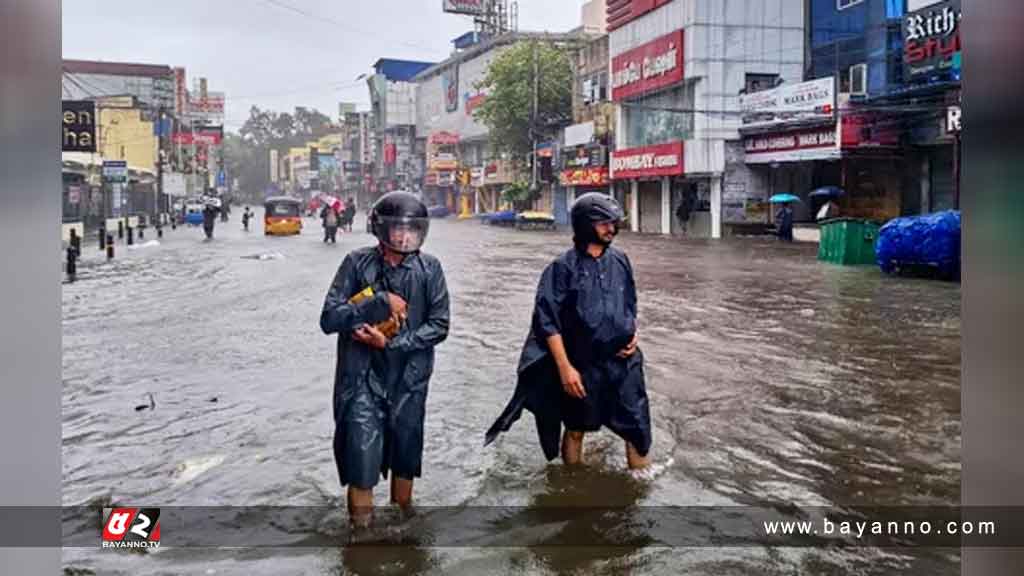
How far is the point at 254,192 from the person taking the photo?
108m

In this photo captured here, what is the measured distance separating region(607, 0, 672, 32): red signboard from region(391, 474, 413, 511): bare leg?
33681 millimetres

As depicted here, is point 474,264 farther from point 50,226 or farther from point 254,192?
point 254,192

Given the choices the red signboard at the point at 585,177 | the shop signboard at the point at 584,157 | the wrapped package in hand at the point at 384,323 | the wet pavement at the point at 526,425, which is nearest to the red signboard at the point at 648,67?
the shop signboard at the point at 584,157

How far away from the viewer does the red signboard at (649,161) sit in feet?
112

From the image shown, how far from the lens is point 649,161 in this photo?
36469 mm

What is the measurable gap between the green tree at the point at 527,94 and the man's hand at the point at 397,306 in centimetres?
4566

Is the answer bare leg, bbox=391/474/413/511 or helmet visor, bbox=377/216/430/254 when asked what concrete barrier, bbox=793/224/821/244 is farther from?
helmet visor, bbox=377/216/430/254

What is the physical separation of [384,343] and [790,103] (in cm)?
2700

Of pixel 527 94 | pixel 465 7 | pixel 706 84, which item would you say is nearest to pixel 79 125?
pixel 706 84

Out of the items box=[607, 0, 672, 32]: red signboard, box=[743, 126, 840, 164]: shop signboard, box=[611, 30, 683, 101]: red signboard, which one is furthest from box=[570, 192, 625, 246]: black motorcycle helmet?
box=[607, 0, 672, 32]: red signboard

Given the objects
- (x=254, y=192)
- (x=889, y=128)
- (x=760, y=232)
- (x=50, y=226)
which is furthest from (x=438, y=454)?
(x=254, y=192)

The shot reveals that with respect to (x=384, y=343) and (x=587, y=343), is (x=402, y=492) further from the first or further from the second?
(x=587, y=343)

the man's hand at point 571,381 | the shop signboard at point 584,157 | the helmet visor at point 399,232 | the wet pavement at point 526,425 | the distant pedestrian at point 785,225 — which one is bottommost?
the wet pavement at point 526,425

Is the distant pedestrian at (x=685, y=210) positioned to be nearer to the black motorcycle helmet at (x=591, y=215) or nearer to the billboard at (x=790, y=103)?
the billboard at (x=790, y=103)
